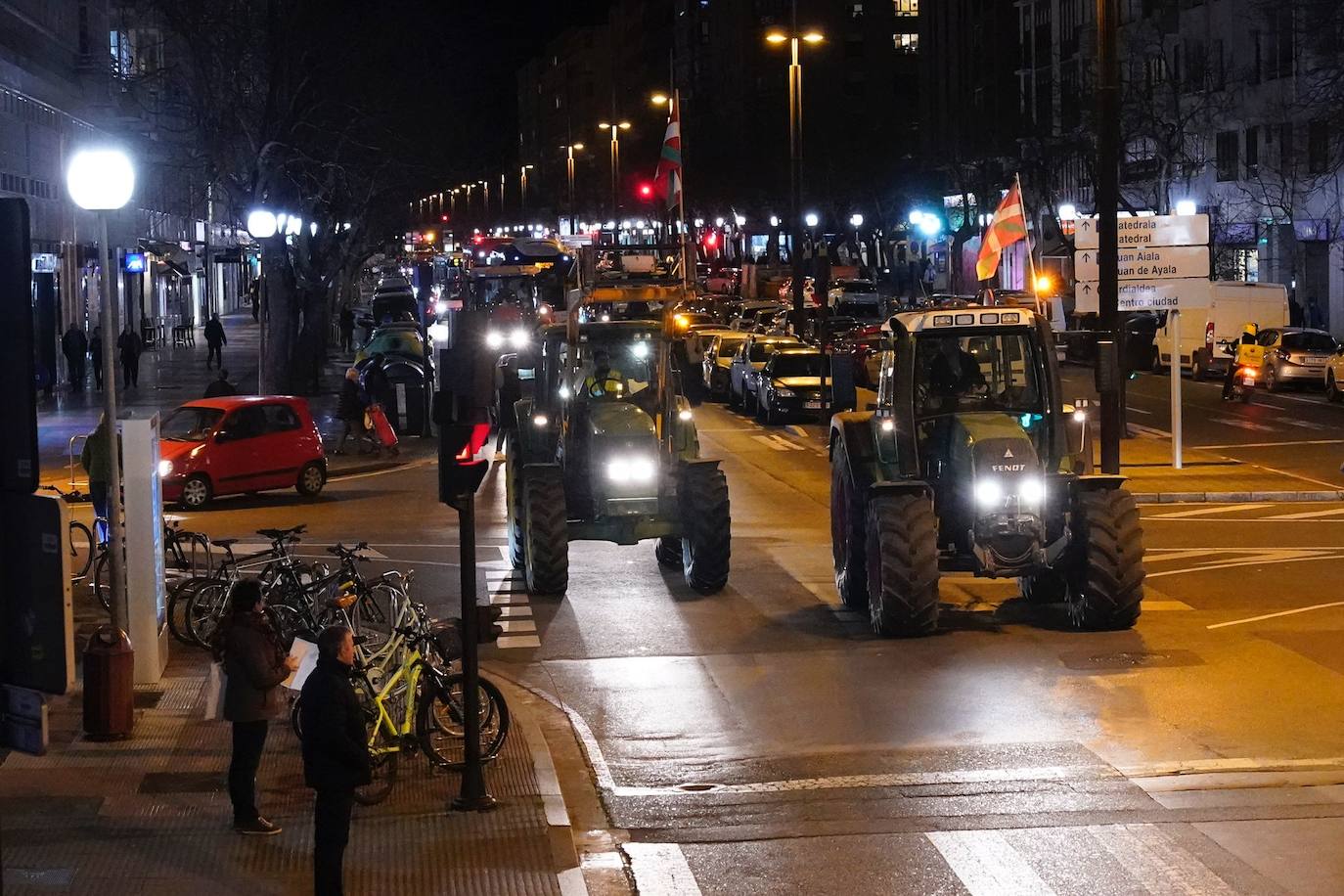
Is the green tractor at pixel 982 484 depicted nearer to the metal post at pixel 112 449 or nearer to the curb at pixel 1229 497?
the metal post at pixel 112 449

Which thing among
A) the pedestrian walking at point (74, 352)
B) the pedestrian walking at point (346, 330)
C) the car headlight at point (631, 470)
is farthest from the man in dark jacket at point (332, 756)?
the pedestrian walking at point (346, 330)

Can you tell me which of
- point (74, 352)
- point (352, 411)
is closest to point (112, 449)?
point (352, 411)

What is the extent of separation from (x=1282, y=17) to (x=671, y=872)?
179 ft

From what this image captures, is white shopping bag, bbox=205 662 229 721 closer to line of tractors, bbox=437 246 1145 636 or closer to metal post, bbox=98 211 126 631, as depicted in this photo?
metal post, bbox=98 211 126 631

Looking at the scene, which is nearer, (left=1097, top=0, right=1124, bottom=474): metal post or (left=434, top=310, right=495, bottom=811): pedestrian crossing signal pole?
(left=434, top=310, right=495, bottom=811): pedestrian crossing signal pole

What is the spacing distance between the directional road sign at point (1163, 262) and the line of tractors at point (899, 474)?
11.2 m

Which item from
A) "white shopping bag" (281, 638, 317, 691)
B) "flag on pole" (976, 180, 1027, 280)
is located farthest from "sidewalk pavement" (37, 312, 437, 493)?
"flag on pole" (976, 180, 1027, 280)

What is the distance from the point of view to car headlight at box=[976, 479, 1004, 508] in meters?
15.9

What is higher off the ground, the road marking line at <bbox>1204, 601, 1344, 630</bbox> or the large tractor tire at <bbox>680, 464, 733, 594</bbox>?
the large tractor tire at <bbox>680, 464, 733, 594</bbox>

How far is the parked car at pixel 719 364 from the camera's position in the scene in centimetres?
4506

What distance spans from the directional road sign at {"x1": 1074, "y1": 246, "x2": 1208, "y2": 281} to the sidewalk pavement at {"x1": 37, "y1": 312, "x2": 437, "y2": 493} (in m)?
13.0

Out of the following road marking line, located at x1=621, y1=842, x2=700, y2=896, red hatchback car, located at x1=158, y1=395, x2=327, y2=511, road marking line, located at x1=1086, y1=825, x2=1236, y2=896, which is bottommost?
road marking line, located at x1=621, y1=842, x2=700, y2=896

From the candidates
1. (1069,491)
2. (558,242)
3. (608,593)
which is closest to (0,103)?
(558,242)

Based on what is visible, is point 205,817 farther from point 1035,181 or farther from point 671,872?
point 1035,181
